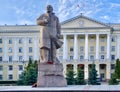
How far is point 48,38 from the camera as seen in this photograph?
19141mm

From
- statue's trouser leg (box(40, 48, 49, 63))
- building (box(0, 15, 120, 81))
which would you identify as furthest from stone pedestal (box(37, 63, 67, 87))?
building (box(0, 15, 120, 81))

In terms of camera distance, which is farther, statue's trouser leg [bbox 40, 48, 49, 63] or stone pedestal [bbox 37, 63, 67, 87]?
statue's trouser leg [bbox 40, 48, 49, 63]

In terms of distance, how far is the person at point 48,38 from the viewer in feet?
62.5

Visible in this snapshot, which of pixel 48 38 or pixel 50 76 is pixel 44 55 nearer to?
pixel 48 38

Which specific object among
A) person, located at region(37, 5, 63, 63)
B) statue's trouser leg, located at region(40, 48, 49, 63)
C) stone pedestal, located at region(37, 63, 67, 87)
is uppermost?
person, located at region(37, 5, 63, 63)

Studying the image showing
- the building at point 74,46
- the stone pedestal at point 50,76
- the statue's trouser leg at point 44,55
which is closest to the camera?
the stone pedestal at point 50,76

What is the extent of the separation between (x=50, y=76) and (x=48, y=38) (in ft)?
6.44

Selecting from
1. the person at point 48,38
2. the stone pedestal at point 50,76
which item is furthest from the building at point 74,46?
the stone pedestal at point 50,76

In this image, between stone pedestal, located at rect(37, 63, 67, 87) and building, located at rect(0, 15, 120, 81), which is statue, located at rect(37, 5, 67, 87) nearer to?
stone pedestal, located at rect(37, 63, 67, 87)

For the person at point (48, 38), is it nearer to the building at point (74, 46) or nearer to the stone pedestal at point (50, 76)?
the stone pedestal at point (50, 76)

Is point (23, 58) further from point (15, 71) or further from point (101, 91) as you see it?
point (101, 91)

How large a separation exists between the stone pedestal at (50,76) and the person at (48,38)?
38 centimetres

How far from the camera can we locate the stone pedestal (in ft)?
61.2

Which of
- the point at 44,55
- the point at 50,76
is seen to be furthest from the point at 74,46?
the point at 50,76
